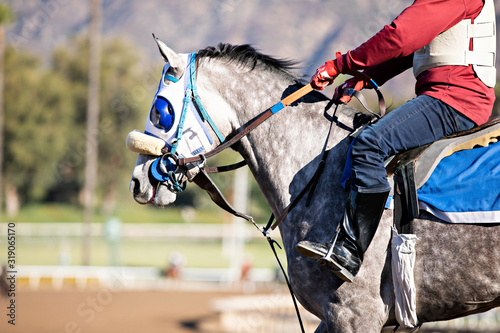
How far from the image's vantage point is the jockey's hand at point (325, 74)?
11.2 feet

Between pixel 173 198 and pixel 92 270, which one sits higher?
pixel 173 198

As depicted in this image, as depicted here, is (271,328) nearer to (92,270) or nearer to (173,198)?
(173,198)

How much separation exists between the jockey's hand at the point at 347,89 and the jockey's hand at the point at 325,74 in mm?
273

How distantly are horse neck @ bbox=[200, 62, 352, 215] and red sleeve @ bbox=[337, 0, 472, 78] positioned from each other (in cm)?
59

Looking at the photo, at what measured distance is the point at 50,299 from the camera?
16547 millimetres

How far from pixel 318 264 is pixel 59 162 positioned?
46.4m

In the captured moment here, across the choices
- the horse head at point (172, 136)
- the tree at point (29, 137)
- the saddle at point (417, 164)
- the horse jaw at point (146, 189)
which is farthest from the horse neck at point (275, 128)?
the tree at point (29, 137)

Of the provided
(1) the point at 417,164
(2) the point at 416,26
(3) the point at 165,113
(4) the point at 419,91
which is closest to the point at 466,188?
(1) the point at 417,164

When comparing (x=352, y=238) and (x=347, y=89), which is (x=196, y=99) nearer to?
(x=347, y=89)

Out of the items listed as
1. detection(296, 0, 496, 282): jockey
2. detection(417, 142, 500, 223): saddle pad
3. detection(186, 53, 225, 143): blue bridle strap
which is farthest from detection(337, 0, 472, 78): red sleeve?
detection(186, 53, 225, 143): blue bridle strap

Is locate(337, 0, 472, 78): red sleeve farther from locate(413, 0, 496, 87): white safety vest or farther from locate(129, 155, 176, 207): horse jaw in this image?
locate(129, 155, 176, 207): horse jaw

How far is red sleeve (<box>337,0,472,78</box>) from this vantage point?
316 cm

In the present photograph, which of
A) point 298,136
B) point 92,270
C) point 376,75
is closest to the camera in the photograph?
point 298,136

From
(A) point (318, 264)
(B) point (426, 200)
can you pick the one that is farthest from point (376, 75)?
(A) point (318, 264)
